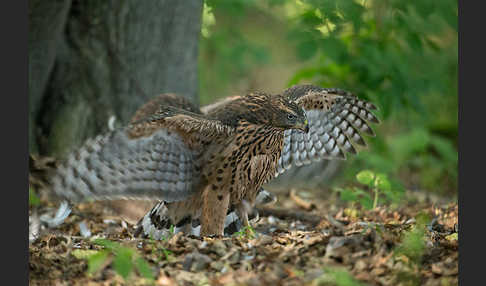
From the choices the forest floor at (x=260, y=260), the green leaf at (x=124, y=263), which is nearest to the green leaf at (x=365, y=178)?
the forest floor at (x=260, y=260)

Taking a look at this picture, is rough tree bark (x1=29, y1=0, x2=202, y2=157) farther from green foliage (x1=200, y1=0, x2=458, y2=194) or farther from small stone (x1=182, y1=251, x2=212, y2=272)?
small stone (x1=182, y1=251, x2=212, y2=272)

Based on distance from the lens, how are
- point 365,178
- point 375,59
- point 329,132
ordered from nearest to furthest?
point 365,178 → point 329,132 → point 375,59

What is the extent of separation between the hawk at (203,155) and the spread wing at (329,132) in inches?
0.4

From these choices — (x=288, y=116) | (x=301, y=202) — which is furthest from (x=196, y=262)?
(x=301, y=202)

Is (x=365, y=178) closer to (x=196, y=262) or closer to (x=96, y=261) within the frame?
(x=196, y=262)

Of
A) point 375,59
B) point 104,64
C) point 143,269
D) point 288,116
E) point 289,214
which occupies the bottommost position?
point 289,214

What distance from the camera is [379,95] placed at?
6289 mm

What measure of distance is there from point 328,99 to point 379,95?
5.41 ft

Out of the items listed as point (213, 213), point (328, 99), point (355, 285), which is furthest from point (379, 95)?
point (355, 285)

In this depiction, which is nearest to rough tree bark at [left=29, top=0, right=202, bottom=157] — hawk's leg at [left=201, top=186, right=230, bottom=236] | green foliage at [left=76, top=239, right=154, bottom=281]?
hawk's leg at [left=201, top=186, right=230, bottom=236]

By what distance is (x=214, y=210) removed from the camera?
14.1ft

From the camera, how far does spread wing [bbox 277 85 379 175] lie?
491cm

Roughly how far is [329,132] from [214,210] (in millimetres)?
1414

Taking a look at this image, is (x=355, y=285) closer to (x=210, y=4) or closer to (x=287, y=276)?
(x=287, y=276)
